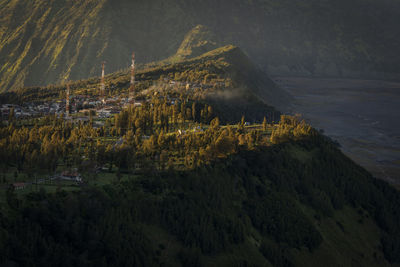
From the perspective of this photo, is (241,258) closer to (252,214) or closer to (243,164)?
(252,214)

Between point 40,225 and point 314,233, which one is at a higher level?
point 40,225

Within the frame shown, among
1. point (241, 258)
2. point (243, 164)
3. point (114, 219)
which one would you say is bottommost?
point (241, 258)

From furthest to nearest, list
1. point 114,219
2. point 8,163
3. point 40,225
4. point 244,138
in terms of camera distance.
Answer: point 244,138
point 8,163
point 114,219
point 40,225

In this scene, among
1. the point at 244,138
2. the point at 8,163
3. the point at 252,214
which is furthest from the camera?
the point at 244,138

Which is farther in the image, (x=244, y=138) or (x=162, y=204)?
(x=244, y=138)

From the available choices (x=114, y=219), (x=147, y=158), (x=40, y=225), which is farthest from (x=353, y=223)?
(x=40, y=225)

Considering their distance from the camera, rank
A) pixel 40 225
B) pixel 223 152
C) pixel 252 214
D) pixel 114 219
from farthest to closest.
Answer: pixel 223 152 < pixel 252 214 < pixel 114 219 < pixel 40 225

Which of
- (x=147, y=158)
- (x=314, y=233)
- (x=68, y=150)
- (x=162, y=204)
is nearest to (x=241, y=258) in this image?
(x=162, y=204)

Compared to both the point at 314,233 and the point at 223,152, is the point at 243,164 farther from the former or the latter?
the point at 314,233

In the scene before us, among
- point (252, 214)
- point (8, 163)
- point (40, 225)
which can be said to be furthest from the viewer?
point (252, 214)
